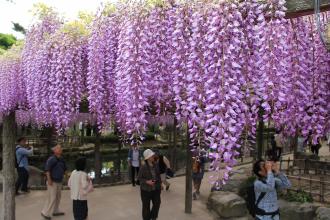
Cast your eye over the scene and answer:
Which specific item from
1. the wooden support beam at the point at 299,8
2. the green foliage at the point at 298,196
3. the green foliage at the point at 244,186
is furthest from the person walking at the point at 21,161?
the wooden support beam at the point at 299,8

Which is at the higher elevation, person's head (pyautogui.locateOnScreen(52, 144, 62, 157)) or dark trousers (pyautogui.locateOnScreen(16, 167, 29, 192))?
person's head (pyautogui.locateOnScreen(52, 144, 62, 157))

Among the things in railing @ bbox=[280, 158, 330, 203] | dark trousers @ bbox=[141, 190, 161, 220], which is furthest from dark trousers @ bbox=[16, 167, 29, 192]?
railing @ bbox=[280, 158, 330, 203]

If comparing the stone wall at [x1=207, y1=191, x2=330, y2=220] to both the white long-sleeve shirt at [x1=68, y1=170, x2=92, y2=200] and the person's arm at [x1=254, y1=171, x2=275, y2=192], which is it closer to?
the white long-sleeve shirt at [x1=68, y1=170, x2=92, y2=200]

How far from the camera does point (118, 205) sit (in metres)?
9.95

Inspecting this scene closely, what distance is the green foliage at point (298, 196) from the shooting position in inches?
364

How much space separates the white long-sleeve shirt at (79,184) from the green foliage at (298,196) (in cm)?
473

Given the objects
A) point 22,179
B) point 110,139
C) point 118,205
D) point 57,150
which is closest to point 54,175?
point 57,150

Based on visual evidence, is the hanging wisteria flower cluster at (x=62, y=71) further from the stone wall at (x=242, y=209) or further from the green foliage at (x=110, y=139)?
the green foliage at (x=110, y=139)

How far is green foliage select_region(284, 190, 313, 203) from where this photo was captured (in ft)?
30.3

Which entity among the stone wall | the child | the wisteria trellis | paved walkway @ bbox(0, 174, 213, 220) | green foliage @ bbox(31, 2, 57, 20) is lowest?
paved walkway @ bbox(0, 174, 213, 220)

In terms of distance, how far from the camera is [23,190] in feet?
36.8

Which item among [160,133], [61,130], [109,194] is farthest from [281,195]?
[160,133]

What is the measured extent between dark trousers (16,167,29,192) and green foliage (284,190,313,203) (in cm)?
653

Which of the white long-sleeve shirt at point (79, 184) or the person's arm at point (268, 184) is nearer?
the person's arm at point (268, 184)
